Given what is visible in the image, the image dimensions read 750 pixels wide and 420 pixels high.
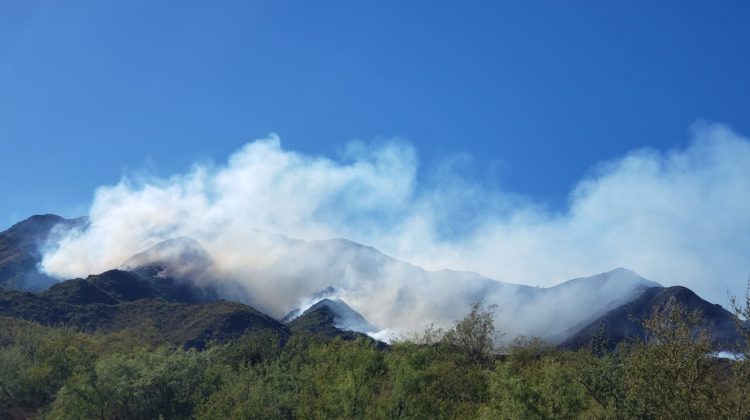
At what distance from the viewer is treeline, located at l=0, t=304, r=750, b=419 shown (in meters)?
26.8

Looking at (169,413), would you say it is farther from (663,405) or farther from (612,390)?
(663,405)

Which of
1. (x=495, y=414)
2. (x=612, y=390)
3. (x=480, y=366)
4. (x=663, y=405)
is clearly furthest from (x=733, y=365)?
(x=480, y=366)

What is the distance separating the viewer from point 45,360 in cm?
10544

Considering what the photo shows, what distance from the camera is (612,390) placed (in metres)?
39.5

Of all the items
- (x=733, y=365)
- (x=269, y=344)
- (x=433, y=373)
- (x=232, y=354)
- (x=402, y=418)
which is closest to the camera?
(x=733, y=365)

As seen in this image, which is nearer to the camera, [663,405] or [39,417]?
[663,405]

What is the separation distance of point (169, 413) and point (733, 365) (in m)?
73.2

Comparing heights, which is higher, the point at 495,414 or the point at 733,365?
the point at 733,365

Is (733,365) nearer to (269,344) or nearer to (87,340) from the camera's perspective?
(269,344)

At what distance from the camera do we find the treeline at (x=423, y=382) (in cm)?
2677

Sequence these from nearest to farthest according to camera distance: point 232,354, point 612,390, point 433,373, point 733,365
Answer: point 733,365
point 612,390
point 433,373
point 232,354

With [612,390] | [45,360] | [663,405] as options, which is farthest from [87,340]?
[663,405]

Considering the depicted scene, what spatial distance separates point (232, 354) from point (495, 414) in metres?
79.7

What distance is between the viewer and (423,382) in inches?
2660
